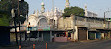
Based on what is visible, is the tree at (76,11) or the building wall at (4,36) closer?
the building wall at (4,36)

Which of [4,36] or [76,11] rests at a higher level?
[76,11]

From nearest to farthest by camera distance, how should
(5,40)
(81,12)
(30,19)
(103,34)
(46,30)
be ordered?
(5,40)
(46,30)
(30,19)
(103,34)
(81,12)

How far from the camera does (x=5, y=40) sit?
28500 mm

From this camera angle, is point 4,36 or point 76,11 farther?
point 76,11

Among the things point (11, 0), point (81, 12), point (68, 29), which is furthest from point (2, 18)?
point (81, 12)

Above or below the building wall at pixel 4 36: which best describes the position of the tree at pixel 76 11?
above

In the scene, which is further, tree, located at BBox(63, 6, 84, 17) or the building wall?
tree, located at BBox(63, 6, 84, 17)

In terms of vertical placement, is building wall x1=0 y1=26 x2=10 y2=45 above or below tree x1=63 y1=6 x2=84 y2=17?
below

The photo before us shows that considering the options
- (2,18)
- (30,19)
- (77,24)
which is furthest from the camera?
(30,19)

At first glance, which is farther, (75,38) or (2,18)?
(75,38)

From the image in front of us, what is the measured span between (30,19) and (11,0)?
15703mm

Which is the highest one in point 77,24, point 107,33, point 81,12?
point 81,12

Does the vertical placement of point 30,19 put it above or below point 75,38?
above

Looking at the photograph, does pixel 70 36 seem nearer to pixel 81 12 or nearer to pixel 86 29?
pixel 86 29
